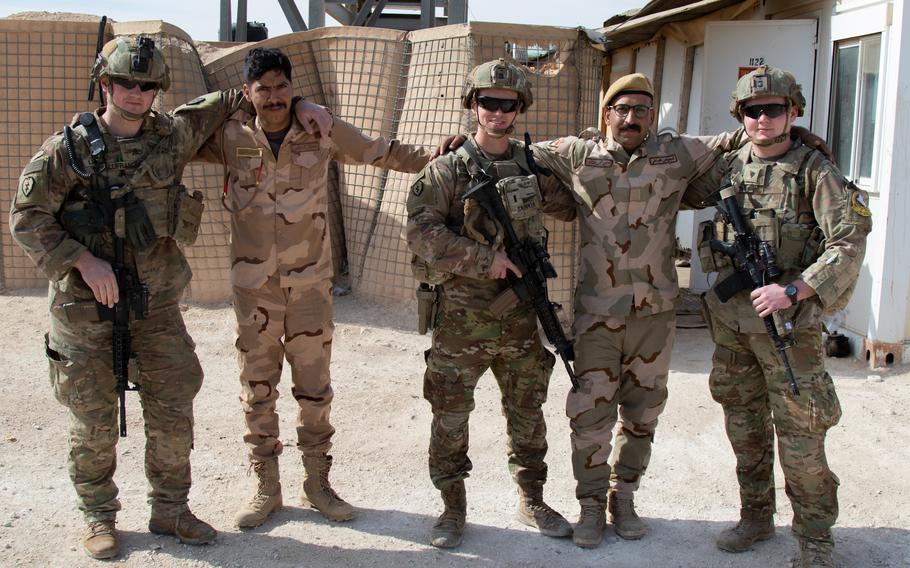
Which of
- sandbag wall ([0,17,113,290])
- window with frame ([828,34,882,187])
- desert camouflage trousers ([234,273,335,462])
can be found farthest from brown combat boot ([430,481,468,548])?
sandbag wall ([0,17,113,290])

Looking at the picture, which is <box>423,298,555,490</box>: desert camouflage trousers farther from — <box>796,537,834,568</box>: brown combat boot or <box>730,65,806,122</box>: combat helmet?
<box>730,65,806,122</box>: combat helmet

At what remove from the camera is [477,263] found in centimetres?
369

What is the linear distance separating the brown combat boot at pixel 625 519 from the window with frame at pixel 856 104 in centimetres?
381

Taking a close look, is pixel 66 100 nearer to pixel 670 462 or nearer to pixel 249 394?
pixel 249 394

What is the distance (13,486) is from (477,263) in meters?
2.76

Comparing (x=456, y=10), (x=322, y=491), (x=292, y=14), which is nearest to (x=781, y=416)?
(x=322, y=491)

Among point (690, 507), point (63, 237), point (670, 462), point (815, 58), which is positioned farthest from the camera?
point (815, 58)

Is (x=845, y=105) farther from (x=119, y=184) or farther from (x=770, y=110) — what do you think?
(x=119, y=184)

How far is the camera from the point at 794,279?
3.63 m

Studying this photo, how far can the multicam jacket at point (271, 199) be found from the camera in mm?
4000

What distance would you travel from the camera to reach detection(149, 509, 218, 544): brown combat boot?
3.85 metres

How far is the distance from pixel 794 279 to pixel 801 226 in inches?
9.0

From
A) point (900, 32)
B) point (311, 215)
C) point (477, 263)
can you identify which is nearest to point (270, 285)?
point (311, 215)

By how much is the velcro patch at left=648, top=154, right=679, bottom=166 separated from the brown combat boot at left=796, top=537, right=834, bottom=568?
5.75 ft
